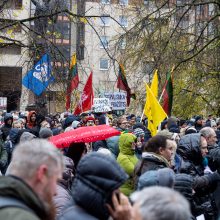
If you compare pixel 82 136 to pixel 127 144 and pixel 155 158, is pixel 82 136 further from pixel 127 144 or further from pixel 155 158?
pixel 155 158

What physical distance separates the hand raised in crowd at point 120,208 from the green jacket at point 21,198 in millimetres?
426

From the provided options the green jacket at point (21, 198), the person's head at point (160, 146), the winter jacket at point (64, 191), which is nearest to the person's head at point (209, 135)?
the person's head at point (160, 146)

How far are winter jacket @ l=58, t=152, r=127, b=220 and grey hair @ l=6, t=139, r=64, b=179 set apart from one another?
13.6 inches

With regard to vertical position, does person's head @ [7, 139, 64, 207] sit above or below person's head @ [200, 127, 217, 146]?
above

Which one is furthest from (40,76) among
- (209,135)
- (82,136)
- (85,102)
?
(82,136)

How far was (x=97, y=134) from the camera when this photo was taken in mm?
7359

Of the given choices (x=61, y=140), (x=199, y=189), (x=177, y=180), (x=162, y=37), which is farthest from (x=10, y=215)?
(x=162, y=37)

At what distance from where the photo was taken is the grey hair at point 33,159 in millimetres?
2971

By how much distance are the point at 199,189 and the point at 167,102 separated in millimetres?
7291

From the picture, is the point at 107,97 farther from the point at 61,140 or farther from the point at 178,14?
the point at 61,140

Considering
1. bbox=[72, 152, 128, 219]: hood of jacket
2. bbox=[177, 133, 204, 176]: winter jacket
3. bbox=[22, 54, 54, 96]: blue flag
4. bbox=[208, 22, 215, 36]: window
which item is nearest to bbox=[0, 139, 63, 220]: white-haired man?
bbox=[72, 152, 128, 219]: hood of jacket

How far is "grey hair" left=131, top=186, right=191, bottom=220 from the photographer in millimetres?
2760

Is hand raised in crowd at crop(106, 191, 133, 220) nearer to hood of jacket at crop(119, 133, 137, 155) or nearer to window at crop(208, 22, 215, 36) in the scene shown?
hood of jacket at crop(119, 133, 137, 155)

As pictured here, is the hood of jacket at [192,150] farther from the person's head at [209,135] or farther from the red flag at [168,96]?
the red flag at [168,96]
